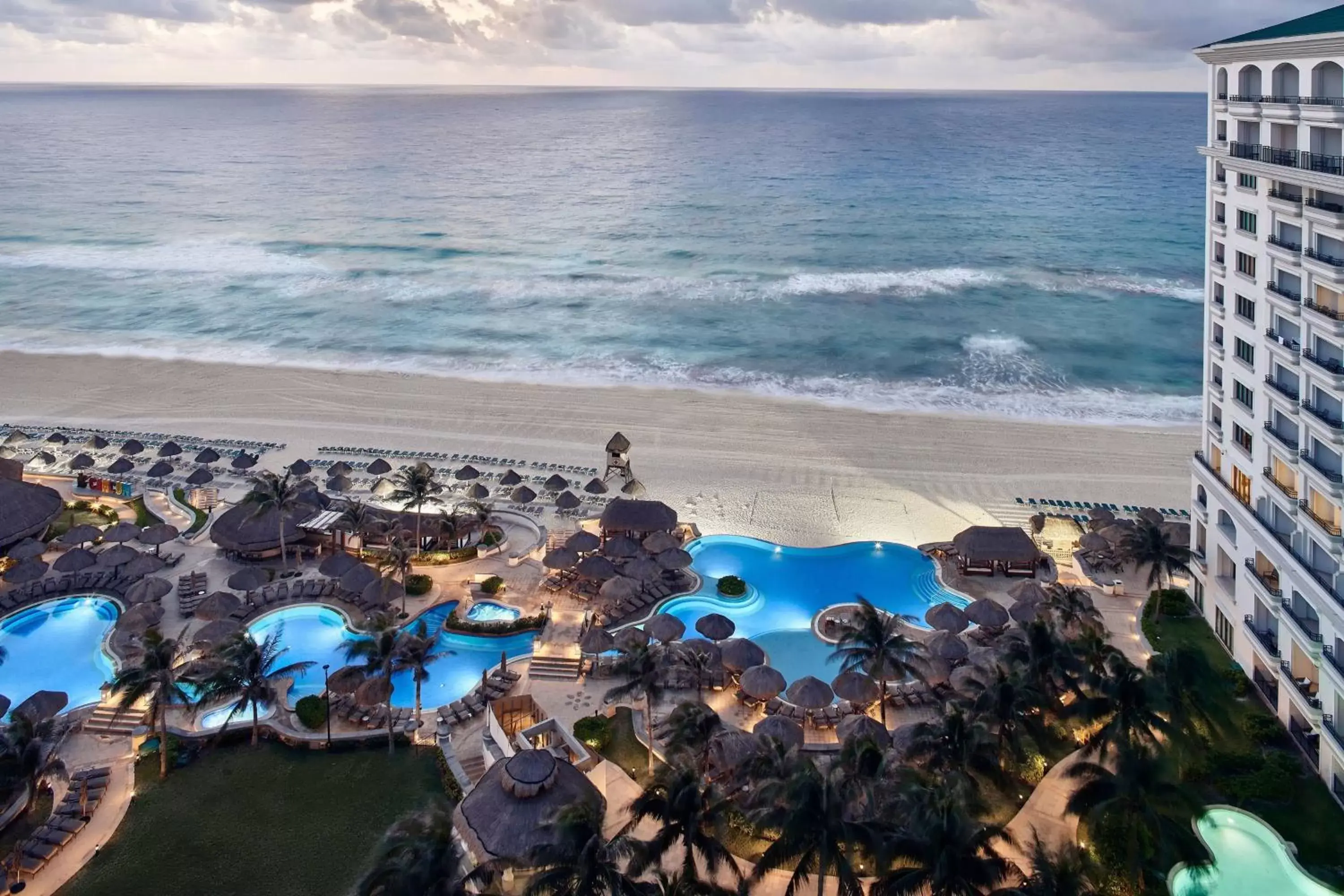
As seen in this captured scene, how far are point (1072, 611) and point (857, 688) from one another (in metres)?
7.33

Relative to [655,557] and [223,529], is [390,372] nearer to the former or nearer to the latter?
[223,529]

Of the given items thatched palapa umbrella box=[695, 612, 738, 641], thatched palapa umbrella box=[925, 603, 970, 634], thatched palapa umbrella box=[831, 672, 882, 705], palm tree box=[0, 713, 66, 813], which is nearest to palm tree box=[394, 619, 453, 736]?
palm tree box=[0, 713, 66, 813]

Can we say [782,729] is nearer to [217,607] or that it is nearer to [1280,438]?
[1280,438]

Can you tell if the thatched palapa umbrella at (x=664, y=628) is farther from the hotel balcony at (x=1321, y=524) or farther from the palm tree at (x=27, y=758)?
the hotel balcony at (x=1321, y=524)

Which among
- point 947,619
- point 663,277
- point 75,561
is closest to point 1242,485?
point 947,619

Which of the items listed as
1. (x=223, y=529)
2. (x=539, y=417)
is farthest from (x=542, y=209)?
(x=223, y=529)

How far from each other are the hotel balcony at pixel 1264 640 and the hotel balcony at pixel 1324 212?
11563 mm

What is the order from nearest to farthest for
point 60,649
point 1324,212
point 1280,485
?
point 1324,212 → point 1280,485 → point 60,649

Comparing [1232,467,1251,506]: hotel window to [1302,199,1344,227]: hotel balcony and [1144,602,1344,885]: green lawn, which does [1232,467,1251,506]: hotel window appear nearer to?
[1144,602,1344,885]: green lawn

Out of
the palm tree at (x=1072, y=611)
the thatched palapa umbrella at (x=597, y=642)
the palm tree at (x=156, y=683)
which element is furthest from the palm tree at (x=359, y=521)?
the palm tree at (x=1072, y=611)

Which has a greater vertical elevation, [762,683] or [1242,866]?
[762,683]

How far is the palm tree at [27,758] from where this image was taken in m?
22.8

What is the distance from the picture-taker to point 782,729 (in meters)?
26.1

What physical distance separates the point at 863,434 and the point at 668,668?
1120 inches
